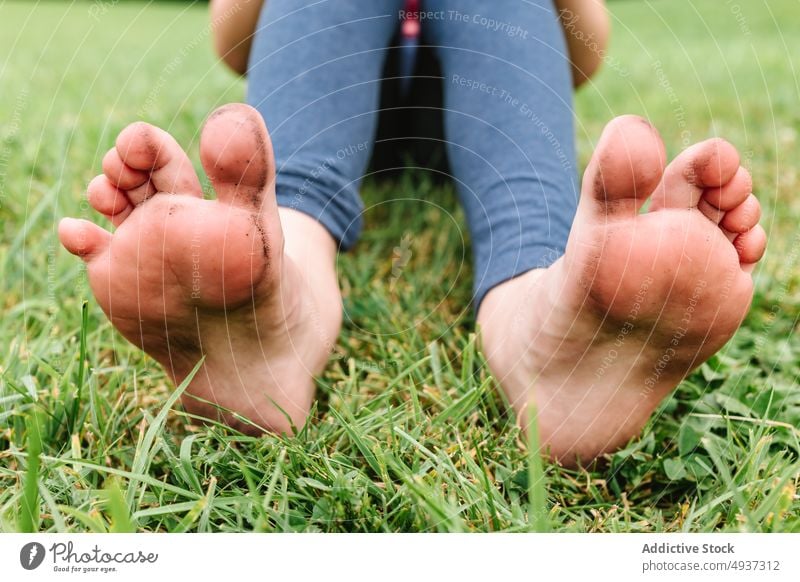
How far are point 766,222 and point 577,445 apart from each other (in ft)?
1.82

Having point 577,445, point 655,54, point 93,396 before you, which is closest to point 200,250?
point 93,396

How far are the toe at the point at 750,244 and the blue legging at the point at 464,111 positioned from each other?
0.55ft

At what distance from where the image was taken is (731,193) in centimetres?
49

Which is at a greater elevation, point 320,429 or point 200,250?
point 200,250

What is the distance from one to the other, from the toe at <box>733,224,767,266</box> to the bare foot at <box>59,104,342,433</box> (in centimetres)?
32

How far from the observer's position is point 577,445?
0.55m

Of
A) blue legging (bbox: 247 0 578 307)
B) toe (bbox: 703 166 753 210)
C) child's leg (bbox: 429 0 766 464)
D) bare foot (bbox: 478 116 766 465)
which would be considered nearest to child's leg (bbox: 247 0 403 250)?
blue legging (bbox: 247 0 578 307)

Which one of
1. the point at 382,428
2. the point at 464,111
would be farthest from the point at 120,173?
the point at 464,111
